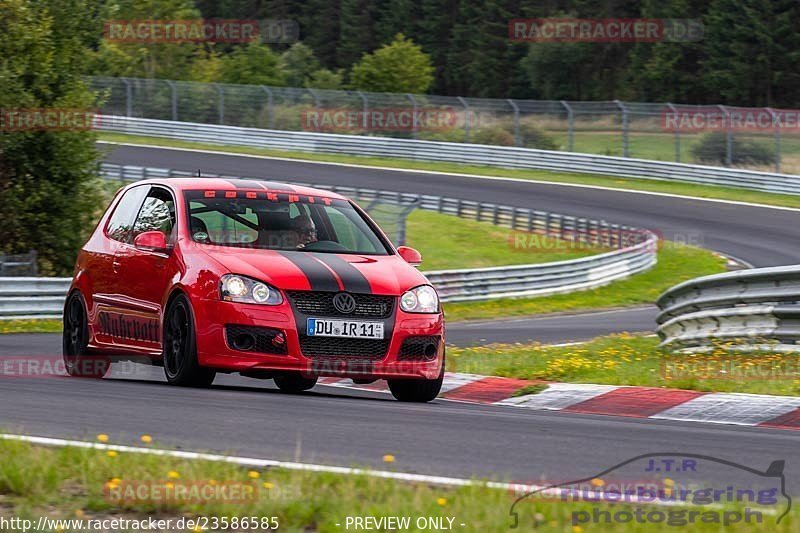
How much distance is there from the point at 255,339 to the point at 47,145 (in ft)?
57.6

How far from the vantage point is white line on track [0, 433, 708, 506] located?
5.09m

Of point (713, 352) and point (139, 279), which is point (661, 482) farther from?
point (713, 352)

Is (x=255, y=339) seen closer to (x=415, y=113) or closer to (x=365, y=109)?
(x=365, y=109)

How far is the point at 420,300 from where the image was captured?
9.48 m

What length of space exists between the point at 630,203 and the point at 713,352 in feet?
93.9

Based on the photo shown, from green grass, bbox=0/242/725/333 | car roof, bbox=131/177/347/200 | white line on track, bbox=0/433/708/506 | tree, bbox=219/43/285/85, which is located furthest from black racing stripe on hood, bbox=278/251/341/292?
tree, bbox=219/43/285/85

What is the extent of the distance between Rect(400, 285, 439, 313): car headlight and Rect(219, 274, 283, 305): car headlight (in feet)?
3.09

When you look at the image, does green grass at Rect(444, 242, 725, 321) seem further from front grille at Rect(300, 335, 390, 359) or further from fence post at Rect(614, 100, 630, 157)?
front grille at Rect(300, 335, 390, 359)

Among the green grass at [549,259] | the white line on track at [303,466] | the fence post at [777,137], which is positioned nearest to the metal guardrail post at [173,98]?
the green grass at [549,259]

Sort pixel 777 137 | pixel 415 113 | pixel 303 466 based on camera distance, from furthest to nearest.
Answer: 1. pixel 415 113
2. pixel 777 137
3. pixel 303 466

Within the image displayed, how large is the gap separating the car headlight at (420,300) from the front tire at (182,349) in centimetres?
142

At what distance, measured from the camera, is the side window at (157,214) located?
10.1m

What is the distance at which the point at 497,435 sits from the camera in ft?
22.7

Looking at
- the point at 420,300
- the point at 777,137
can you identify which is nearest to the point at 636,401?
the point at 420,300
